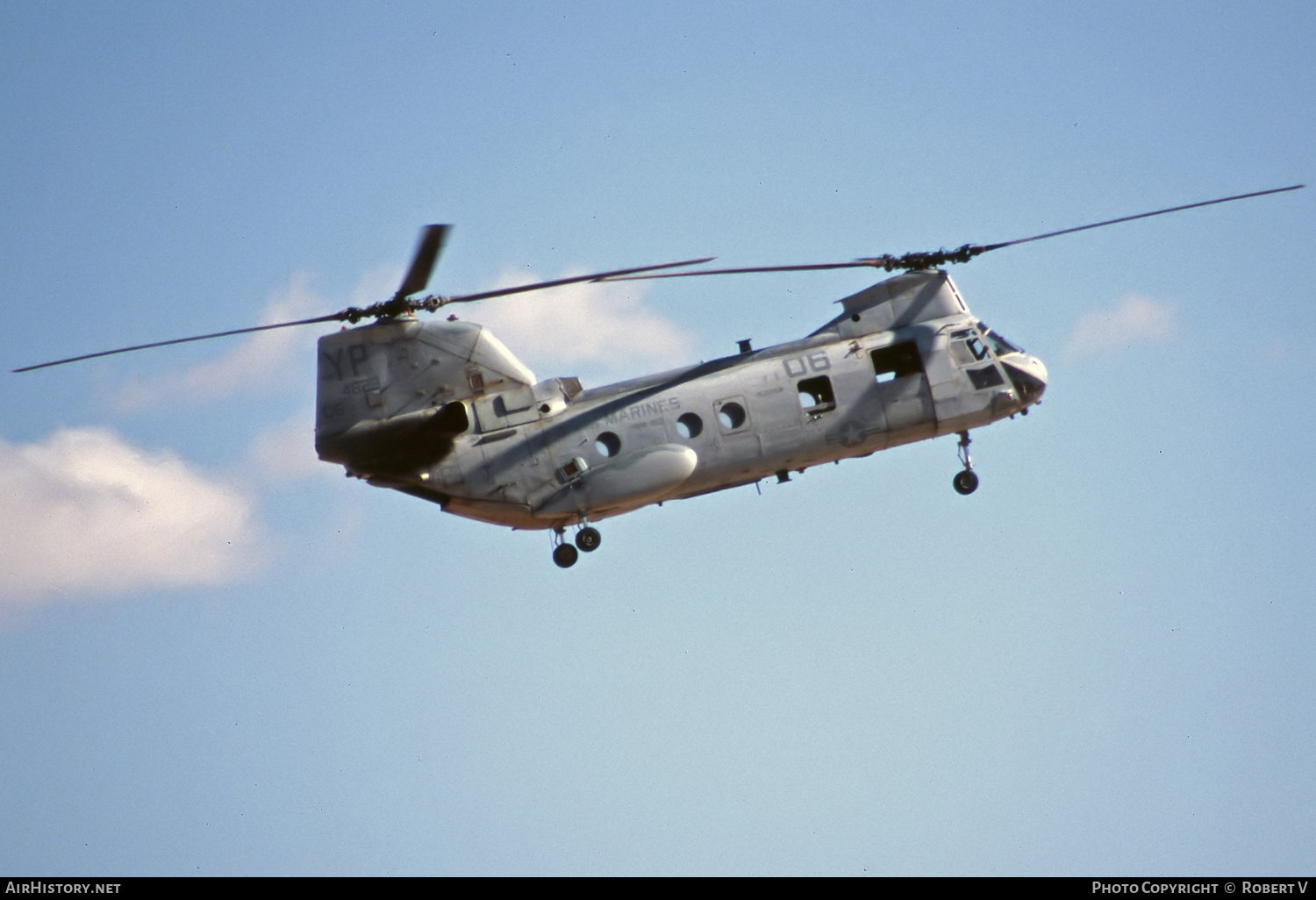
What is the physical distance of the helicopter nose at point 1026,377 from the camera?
41.4 m

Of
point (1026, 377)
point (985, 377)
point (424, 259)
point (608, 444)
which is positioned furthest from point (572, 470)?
point (1026, 377)

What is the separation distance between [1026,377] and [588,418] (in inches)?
458

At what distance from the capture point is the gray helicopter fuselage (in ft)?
126

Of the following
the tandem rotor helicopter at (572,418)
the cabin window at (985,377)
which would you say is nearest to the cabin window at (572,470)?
the tandem rotor helicopter at (572,418)

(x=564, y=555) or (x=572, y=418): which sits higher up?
(x=572, y=418)

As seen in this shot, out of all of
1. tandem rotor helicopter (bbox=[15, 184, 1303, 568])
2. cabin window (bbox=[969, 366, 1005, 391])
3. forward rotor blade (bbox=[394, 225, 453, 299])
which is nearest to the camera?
forward rotor blade (bbox=[394, 225, 453, 299])

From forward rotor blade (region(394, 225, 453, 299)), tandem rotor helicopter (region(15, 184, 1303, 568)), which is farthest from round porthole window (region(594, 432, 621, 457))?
forward rotor blade (region(394, 225, 453, 299))

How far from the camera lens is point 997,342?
41625 mm

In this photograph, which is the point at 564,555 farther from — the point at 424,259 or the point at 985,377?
Result: the point at 985,377

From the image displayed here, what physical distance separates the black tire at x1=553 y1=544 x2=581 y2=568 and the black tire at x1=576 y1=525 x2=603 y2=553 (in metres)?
0.27

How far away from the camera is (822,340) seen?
40.4 meters

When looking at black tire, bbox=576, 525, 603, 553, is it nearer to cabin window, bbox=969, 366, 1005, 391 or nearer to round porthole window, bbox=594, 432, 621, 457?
round porthole window, bbox=594, 432, 621, 457
